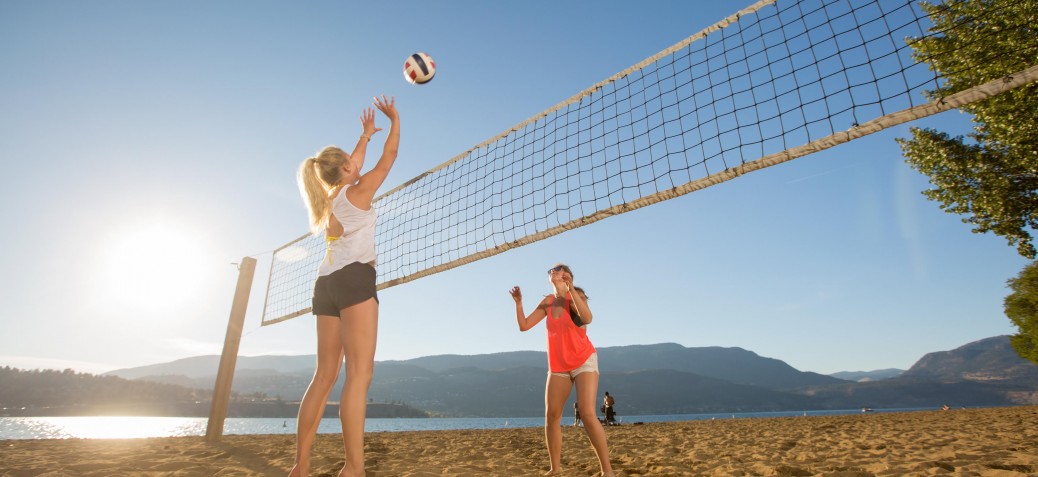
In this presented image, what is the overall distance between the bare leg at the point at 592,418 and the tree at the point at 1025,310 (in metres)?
23.4

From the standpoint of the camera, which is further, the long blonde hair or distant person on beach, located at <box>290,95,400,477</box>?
the long blonde hair

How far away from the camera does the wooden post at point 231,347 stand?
6.36 metres

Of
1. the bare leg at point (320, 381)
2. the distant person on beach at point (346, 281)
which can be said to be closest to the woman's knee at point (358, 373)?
the distant person on beach at point (346, 281)

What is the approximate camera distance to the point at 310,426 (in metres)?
2.52

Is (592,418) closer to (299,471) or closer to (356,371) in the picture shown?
(356,371)

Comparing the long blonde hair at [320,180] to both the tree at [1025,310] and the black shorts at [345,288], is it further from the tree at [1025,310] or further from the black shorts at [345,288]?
the tree at [1025,310]

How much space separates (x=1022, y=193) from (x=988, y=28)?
4254 millimetres

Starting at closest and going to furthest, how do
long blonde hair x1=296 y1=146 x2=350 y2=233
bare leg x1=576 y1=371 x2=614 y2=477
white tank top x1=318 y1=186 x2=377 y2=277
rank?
white tank top x1=318 y1=186 x2=377 y2=277 < long blonde hair x1=296 y1=146 x2=350 y2=233 < bare leg x1=576 y1=371 x2=614 y2=477

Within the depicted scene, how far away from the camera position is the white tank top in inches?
98.9

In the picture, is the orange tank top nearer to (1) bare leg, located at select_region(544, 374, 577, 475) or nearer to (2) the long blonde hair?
(1) bare leg, located at select_region(544, 374, 577, 475)

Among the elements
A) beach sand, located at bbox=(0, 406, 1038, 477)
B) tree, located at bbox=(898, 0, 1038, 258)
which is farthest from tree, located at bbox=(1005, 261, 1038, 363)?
beach sand, located at bbox=(0, 406, 1038, 477)

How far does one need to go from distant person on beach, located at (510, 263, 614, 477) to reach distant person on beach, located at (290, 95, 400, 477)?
4.62 ft

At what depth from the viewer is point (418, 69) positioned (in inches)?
198

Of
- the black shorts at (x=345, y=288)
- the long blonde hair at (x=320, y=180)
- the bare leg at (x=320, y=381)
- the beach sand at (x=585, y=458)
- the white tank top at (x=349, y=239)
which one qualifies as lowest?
the beach sand at (x=585, y=458)
